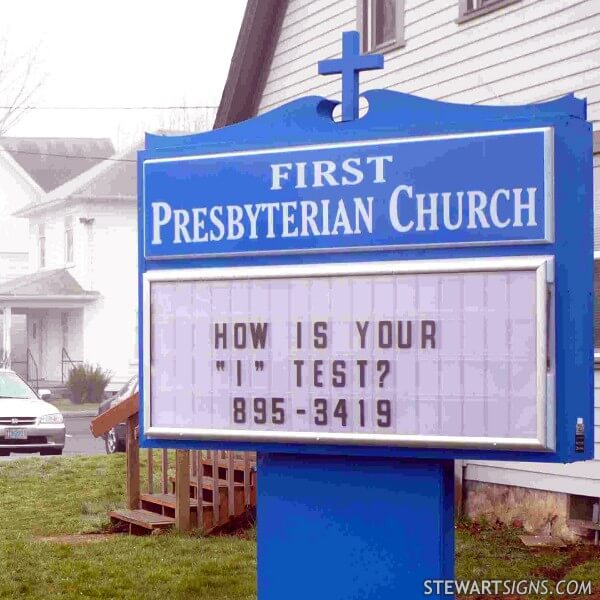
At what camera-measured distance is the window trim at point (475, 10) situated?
11.8m

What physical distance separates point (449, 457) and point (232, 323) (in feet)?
4.13

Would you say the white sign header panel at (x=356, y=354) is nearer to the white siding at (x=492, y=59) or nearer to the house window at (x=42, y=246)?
the white siding at (x=492, y=59)

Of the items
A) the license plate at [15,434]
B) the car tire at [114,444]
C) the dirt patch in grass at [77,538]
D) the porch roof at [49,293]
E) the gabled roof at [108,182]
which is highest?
the gabled roof at [108,182]

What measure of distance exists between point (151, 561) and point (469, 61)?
573cm

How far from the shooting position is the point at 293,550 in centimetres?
607

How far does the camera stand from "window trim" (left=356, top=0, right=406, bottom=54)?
1328cm

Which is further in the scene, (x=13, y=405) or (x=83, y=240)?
(x=83, y=240)

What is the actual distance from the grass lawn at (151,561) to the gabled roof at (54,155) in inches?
1471

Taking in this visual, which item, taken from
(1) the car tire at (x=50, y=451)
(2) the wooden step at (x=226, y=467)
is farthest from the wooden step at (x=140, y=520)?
(1) the car tire at (x=50, y=451)

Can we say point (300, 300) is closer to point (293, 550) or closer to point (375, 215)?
point (375, 215)

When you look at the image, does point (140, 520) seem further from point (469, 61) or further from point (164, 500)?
point (469, 61)

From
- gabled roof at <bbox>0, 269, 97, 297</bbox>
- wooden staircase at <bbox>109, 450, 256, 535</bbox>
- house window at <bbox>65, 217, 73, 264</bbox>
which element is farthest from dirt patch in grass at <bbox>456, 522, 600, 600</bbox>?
house window at <bbox>65, 217, 73, 264</bbox>

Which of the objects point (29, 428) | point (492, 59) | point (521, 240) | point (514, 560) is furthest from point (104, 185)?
point (521, 240)

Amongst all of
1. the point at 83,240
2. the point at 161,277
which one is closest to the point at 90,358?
the point at 83,240
